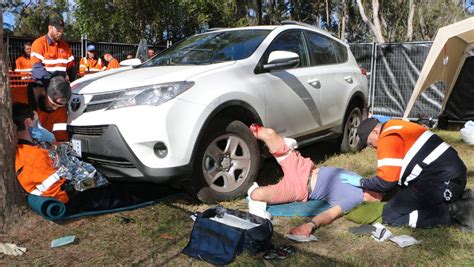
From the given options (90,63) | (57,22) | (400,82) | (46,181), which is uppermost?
(57,22)

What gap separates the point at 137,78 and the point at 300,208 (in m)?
1.92

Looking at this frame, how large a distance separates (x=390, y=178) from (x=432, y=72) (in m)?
5.56

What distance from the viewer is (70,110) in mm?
4086

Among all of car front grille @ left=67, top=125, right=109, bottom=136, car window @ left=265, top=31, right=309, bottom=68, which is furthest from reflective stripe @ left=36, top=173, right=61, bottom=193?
car window @ left=265, top=31, right=309, bottom=68

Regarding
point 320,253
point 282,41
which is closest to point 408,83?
point 282,41

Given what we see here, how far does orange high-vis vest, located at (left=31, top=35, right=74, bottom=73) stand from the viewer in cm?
559

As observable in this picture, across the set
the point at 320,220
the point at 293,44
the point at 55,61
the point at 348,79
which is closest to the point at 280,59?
the point at 293,44

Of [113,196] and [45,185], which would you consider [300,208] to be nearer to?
[113,196]

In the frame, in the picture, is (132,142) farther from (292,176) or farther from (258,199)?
(292,176)

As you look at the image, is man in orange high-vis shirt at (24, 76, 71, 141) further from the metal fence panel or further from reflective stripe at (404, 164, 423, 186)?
the metal fence panel

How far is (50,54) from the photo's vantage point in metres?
5.74

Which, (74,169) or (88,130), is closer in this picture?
(88,130)

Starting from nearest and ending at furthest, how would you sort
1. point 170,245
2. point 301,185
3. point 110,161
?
point 170,245 → point 110,161 → point 301,185

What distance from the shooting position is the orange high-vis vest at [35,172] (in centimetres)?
350
